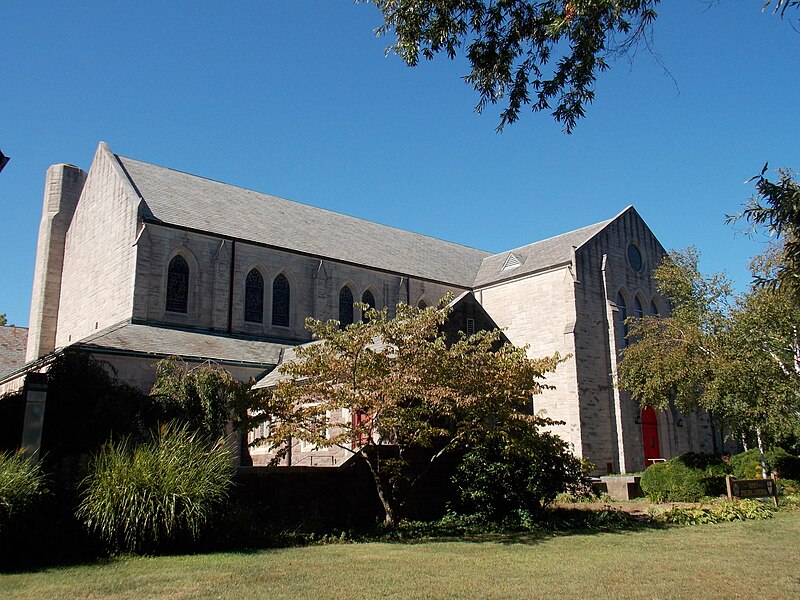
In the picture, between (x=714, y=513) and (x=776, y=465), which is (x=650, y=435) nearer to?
(x=776, y=465)

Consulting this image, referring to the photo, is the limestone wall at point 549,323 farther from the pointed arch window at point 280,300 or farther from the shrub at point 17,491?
the shrub at point 17,491

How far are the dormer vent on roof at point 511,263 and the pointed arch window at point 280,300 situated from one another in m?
12.4

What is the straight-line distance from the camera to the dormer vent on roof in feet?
122

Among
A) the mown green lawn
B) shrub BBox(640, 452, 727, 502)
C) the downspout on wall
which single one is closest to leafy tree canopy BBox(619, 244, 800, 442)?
shrub BBox(640, 452, 727, 502)

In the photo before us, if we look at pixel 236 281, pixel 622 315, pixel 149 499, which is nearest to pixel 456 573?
pixel 149 499

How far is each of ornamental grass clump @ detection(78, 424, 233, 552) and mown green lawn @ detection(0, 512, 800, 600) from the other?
63cm

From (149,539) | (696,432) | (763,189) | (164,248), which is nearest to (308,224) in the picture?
(164,248)

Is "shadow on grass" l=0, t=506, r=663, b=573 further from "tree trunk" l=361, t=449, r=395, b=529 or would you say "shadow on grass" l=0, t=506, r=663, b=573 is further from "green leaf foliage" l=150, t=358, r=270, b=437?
"green leaf foliage" l=150, t=358, r=270, b=437

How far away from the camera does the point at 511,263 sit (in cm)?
3791

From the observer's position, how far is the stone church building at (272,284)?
27.8 m

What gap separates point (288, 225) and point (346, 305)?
16.5 feet

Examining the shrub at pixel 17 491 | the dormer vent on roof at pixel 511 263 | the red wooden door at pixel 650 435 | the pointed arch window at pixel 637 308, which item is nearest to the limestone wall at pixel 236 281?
the dormer vent on roof at pixel 511 263

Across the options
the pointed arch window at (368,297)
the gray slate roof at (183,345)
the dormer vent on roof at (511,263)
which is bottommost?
the gray slate roof at (183,345)

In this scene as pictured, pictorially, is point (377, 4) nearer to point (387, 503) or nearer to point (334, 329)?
point (334, 329)
